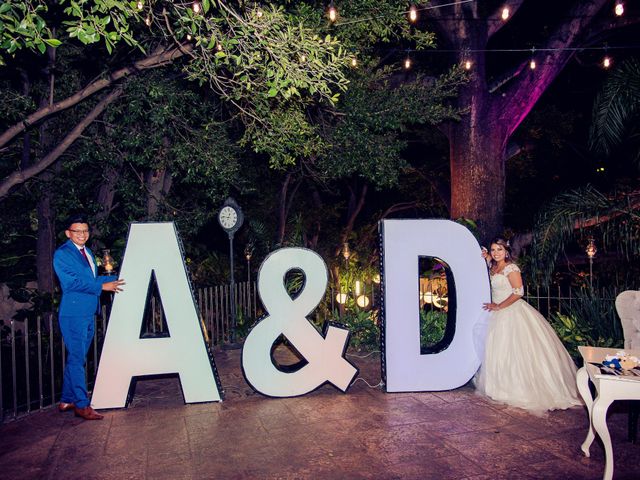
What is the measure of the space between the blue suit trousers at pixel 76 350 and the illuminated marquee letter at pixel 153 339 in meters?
0.19

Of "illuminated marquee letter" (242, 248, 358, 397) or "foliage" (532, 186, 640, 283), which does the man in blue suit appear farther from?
"foliage" (532, 186, 640, 283)

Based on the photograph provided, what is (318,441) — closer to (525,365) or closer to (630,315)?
(525,365)

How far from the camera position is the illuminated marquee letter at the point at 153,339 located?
5.70 meters

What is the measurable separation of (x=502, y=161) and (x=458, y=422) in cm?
660

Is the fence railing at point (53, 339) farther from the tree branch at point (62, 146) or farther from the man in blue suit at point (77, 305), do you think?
the tree branch at point (62, 146)

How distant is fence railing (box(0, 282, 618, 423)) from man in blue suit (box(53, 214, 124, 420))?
0.51 metres

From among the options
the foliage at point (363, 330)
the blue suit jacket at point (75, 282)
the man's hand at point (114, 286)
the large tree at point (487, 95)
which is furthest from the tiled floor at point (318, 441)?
the large tree at point (487, 95)

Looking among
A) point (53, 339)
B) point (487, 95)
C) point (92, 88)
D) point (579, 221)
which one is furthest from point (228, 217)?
point (579, 221)

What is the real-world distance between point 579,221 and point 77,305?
6.78 metres

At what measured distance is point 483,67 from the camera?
10.2 meters

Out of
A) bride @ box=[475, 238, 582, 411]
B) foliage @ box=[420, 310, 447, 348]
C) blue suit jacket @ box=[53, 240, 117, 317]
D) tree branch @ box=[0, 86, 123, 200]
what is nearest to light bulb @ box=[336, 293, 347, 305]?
foliage @ box=[420, 310, 447, 348]

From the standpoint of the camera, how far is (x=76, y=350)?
5426 millimetres

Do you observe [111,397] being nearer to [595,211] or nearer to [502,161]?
[595,211]

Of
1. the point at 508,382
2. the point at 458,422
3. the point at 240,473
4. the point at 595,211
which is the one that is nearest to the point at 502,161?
the point at 595,211
